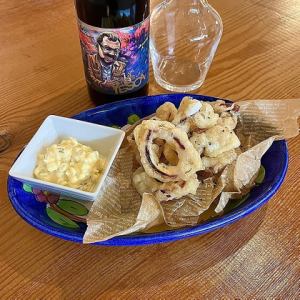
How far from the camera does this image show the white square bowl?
57cm

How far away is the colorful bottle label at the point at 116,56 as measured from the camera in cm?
64

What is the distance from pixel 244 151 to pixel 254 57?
37 cm

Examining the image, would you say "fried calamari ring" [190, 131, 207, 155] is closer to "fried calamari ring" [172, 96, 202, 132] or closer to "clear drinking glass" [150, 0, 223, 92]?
"fried calamari ring" [172, 96, 202, 132]

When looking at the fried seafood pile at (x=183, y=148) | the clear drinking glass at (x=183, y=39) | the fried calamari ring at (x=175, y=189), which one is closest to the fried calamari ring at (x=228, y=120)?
the fried seafood pile at (x=183, y=148)

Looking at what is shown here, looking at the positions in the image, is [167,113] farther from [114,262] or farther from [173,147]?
[114,262]

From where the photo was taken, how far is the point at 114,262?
532 mm

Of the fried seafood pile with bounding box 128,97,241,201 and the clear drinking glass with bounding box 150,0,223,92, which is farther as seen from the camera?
the clear drinking glass with bounding box 150,0,223,92

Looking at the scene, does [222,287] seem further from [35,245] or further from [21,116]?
Result: [21,116]

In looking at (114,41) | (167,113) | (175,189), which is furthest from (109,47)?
(175,189)

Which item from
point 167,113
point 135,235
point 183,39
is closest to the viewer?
point 135,235

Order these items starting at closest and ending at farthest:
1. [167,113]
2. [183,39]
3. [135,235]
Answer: [135,235], [167,113], [183,39]

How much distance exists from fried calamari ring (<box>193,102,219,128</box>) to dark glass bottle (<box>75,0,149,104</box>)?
168 millimetres

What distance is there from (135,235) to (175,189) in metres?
0.08

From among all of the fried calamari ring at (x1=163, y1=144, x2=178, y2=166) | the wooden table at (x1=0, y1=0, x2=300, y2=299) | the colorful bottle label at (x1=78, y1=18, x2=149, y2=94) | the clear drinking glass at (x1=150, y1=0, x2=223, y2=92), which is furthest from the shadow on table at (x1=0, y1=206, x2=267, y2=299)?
the clear drinking glass at (x1=150, y1=0, x2=223, y2=92)
